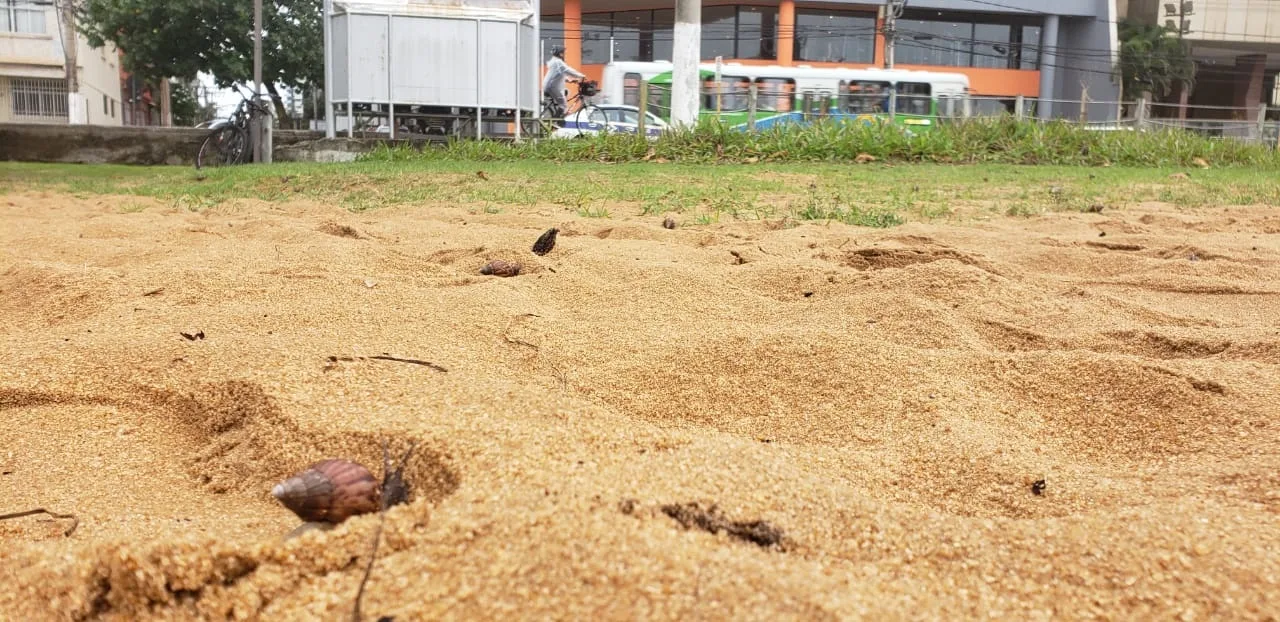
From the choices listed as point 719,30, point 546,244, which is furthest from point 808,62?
point 546,244

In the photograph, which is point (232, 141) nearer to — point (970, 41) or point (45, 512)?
point (45, 512)

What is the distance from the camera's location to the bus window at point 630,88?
66.9 ft

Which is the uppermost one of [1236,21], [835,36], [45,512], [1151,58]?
[1236,21]

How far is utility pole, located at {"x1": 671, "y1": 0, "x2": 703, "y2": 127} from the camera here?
1174 centimetres

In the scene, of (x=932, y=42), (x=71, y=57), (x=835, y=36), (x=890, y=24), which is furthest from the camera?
(x=932, y=42)

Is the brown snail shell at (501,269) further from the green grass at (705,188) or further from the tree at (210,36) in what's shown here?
the tree at (210,36)

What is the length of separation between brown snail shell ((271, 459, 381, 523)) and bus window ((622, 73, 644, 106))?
63.4 feet

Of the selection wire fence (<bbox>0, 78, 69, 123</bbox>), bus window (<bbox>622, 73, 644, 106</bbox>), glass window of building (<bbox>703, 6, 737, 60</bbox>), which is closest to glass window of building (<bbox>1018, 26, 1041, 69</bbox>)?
glass window of building (<bbox>703, 6, 737, 60</bbox>)

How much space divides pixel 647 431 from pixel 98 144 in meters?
11.9

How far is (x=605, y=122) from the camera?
1410 centimetres

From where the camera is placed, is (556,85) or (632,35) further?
(632,35)

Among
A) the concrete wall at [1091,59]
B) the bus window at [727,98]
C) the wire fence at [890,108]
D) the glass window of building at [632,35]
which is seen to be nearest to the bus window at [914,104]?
the wire fence at [890,108]

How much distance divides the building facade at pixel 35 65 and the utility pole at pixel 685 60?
20163 millimetres

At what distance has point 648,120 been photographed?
14039mm
